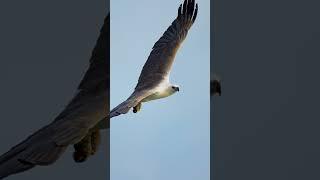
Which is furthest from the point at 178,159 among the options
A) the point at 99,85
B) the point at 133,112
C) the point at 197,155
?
the point at 99,85

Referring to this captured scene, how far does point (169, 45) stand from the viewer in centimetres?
257

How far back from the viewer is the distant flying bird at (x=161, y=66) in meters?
2.31

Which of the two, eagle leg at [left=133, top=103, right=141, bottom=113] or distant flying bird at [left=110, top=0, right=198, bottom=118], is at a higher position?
distant flying bird at [left=110, top=0, right=198, bottom=118]

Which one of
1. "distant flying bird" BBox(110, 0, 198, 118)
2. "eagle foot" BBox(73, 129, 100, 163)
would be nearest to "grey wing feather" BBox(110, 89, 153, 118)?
"distant flying bird" BBox(110, 0, 198, 118)

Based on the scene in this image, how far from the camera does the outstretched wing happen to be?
2469 mm

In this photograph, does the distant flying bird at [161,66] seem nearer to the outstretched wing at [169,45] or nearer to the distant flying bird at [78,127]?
the outstretched wing at [169,45]

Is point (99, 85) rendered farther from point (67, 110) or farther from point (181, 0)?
point (181, 0)
